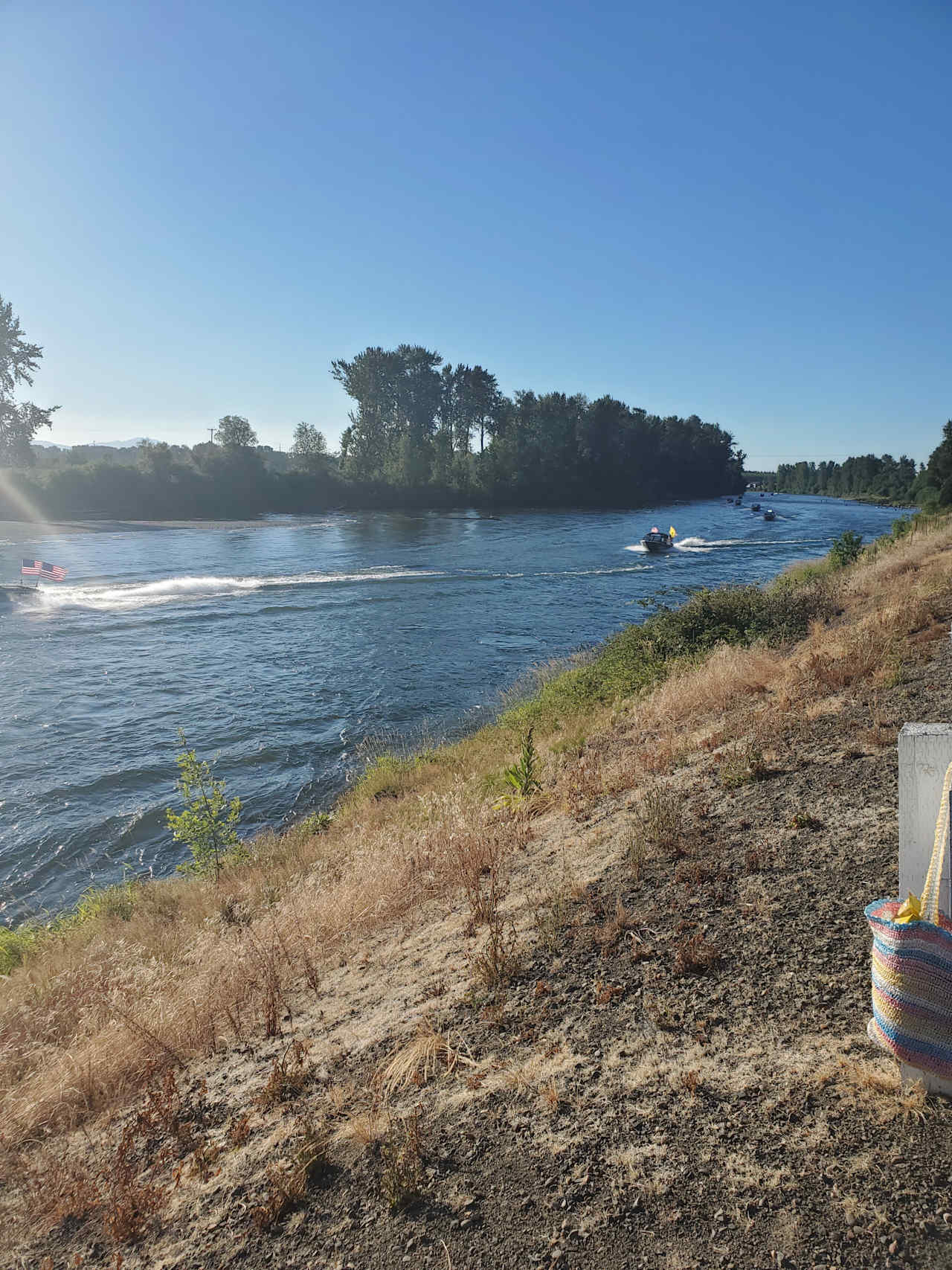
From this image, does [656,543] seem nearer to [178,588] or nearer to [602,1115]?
[178,588]

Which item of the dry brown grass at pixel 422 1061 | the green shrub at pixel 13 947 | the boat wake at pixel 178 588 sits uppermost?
the boat wake at pixel 178 588

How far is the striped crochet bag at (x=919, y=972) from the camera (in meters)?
2.87

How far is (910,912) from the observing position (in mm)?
2930

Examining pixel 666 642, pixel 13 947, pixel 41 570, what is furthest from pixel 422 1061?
pixel 41 570

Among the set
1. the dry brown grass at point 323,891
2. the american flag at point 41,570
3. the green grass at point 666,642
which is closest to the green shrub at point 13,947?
the dry brown grass at point 323,891

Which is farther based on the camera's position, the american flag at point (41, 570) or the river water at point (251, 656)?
the american flag at point (41, 570)

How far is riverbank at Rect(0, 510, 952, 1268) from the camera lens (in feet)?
9.94

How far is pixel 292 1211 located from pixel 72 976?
535cm

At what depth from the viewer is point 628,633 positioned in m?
20.0

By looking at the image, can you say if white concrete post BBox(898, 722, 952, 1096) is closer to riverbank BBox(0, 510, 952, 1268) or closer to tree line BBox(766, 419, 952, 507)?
riverbank BBox(0, 510, 952, 1268)

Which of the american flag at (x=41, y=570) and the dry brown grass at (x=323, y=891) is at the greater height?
the american flag at (x=41, y=570)

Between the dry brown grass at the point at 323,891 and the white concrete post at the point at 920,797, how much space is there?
3201mm

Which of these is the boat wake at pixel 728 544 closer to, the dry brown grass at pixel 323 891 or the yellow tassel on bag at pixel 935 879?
the dry brown grass at pixel 323 891

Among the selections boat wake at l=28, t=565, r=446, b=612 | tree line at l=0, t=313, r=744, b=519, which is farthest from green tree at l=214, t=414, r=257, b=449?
boat wake at l=28, t=565, r=446, b=612
